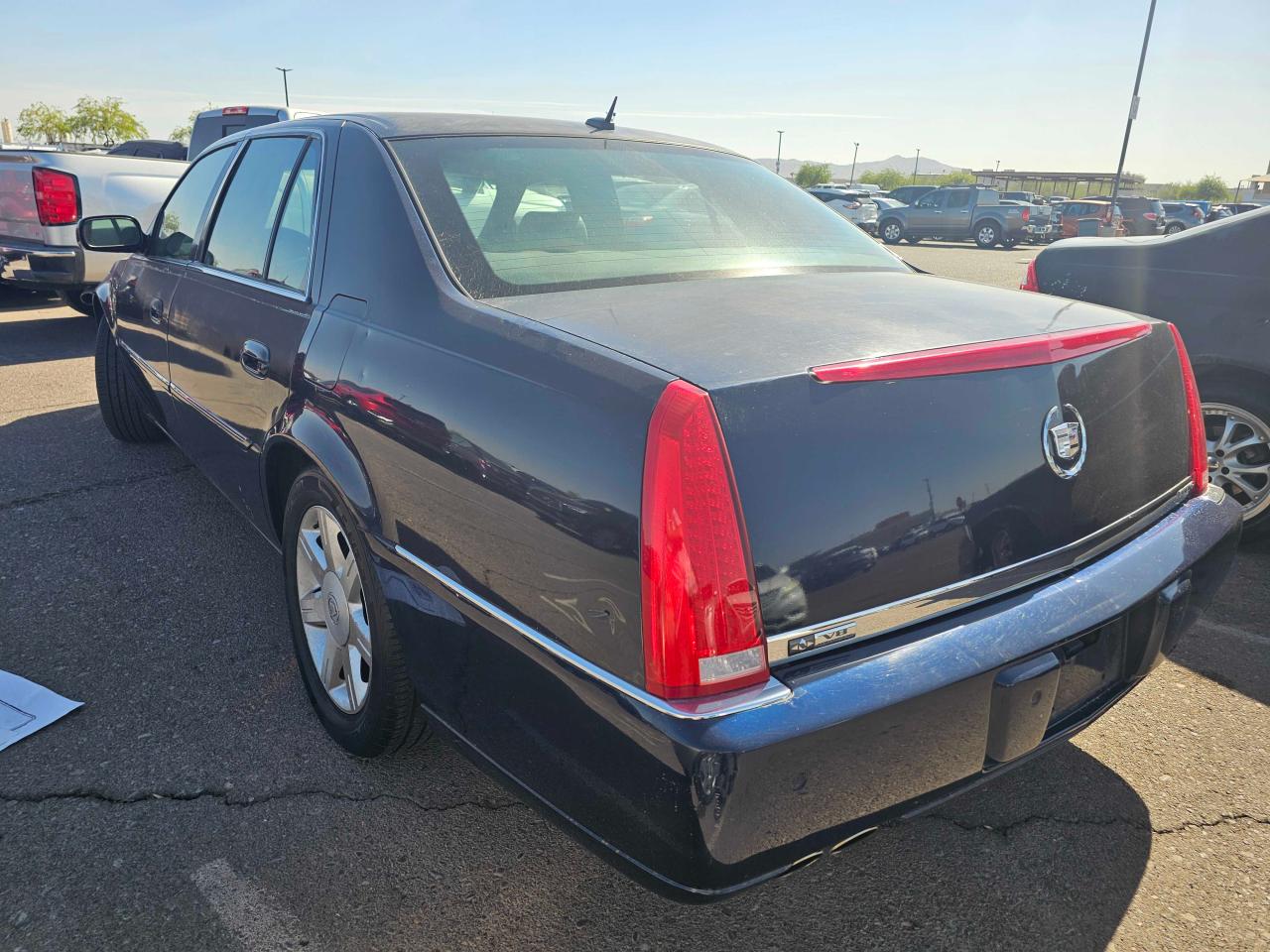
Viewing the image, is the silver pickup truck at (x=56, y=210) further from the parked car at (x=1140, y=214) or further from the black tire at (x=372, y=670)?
the parked car at (x=1140, y=214)

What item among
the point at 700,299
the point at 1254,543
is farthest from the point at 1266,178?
the point at 700,299

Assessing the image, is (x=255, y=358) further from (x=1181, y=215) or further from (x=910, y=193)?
(x=1181, y=215)

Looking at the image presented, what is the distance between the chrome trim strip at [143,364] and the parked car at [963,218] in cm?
2748

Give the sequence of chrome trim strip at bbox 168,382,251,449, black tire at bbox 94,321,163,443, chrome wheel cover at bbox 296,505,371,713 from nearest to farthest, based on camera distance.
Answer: chrome wheel cover at bbox 296,505,371,713
chrome trim strip at bbox 168,382,251,449
black tire at bbox 94,321,163,443

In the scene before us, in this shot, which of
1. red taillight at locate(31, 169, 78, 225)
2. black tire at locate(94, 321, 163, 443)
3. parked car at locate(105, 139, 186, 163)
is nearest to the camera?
black tire at locate(94, 321, 163, 443)

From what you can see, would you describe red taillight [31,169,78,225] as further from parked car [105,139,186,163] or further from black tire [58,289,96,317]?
parked car [105,139,186,163]

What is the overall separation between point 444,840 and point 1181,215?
39.0m

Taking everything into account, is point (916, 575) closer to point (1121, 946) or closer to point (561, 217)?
point (1121, 946)

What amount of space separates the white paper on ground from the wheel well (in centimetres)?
76

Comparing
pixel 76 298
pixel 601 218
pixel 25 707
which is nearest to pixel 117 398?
pixel 25 707

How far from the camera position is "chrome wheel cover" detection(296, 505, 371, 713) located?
2357mm

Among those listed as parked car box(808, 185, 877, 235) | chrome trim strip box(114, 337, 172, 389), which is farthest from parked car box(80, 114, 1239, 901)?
parked car box(808, 185, 877, 235)

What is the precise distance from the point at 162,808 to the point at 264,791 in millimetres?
232

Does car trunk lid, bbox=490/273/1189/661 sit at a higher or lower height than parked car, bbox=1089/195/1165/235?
lower
